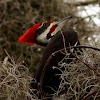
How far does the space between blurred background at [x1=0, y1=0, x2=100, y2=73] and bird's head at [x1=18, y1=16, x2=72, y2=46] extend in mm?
594

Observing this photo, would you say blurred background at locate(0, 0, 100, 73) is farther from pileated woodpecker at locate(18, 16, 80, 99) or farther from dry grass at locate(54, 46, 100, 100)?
dry grass at locate(54, 46, 100, 100)

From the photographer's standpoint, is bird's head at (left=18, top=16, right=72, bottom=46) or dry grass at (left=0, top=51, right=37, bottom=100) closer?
dry grass at (left=0, top=51, right=37, bottom=100)

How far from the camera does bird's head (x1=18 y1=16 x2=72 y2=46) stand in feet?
5.39

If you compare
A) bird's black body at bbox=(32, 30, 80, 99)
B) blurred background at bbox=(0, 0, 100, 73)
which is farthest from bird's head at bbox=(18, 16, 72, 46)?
blurred background at bbox=(0, 0, 100, 73)

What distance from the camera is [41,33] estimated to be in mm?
1648

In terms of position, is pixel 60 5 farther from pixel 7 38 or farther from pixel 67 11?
pixel 7 38

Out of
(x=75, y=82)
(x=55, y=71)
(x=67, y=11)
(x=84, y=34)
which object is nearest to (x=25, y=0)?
(x=67, y=11)

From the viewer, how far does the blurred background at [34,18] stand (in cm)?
230

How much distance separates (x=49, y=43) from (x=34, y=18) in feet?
2.80

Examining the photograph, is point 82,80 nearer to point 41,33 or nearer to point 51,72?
point 51,72

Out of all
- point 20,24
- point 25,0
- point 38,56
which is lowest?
point 38,56

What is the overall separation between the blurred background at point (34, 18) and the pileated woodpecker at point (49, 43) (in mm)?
604

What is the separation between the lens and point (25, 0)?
2457 millimetres

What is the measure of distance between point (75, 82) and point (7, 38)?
3.80 feet
